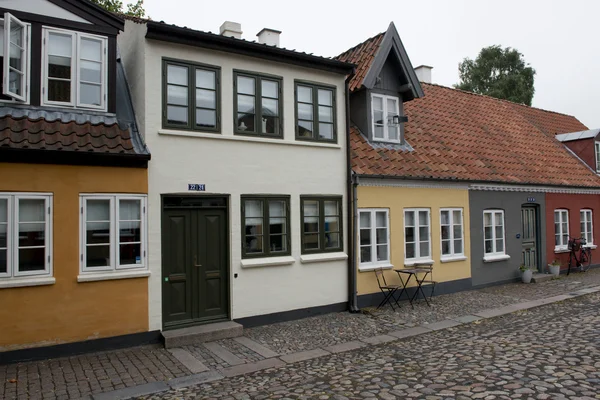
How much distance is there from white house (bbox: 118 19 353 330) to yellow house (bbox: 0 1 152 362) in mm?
404

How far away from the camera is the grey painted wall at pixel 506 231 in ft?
46.7

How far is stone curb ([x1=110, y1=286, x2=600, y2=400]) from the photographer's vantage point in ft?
21.6

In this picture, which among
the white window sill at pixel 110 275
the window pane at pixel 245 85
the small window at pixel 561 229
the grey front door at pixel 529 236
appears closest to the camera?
the white window sill at pixel 110 275

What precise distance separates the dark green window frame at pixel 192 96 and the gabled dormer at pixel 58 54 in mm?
1030

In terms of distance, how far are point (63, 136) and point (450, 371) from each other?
7554mm

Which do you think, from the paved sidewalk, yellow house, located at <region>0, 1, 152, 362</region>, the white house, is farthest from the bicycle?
yellow house, located at <region>0, 1, 152, 362</region>

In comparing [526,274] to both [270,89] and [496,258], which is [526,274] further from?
[270,89]

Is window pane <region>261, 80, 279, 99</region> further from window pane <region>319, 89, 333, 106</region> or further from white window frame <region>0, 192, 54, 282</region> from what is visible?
white window frame <region>0, 192, 54, 282</region>

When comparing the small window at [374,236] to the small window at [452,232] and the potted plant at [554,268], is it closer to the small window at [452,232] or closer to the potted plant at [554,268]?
the small window at [452,232]

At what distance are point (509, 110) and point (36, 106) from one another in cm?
1863

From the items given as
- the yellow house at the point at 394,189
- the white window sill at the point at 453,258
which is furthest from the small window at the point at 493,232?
the white window sill at the point at 453,258

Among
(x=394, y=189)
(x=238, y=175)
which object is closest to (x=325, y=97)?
(x=394, y=189)

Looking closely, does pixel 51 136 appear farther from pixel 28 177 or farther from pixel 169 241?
pixel 169 241

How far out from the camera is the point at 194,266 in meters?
9.49
